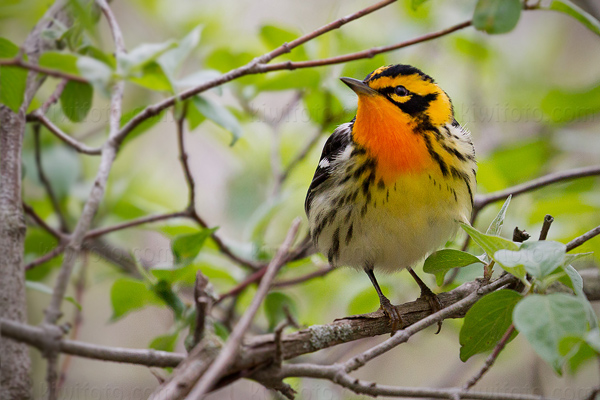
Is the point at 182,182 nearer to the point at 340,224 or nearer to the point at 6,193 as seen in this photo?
the point at 340,224

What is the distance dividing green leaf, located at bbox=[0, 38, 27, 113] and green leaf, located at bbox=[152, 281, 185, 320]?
0.95 m

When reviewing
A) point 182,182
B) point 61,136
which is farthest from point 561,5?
point 182,182

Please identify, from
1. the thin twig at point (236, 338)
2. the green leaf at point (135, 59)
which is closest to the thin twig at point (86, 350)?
the thin twig at point (236, 338)

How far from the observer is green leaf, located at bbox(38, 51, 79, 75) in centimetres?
194

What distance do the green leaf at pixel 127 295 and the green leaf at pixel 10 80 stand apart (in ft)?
2.93

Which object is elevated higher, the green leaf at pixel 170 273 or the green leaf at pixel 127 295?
the green leaf at pixel 170 273

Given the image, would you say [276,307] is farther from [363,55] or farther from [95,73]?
[95,73]

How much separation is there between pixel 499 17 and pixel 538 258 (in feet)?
3.58

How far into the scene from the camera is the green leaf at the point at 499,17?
2.16m

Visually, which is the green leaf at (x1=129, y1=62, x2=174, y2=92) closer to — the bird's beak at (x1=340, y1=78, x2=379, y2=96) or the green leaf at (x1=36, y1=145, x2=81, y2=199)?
the bird's beak at (x1=340, y1=78, x2=379, y2=96)

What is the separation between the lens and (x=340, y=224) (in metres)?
2.92

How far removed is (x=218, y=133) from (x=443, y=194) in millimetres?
1912

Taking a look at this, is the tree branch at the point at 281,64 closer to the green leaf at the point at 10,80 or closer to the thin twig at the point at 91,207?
the thin twig at the point at 91,207

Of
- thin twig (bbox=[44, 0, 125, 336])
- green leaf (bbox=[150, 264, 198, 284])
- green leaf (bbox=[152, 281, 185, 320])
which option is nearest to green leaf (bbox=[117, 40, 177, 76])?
thin twig (bbox=[44, 0, 125, 336])
